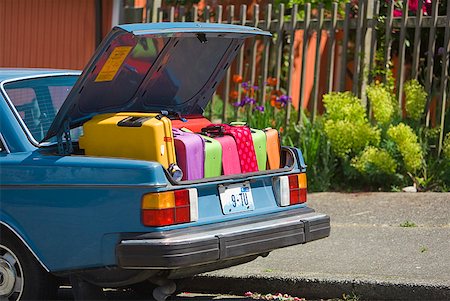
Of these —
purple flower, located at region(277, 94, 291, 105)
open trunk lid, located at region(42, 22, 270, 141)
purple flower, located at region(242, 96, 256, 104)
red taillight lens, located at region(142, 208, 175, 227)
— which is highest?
open trunk lid, located at region(42, 22, 270, 141)

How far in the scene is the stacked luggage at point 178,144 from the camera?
5.44 metres

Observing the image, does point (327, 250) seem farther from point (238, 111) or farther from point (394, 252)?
point (238, 111)

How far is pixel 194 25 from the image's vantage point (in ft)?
19.3

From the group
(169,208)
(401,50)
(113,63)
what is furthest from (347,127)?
(169,208)

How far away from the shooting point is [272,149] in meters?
6.25

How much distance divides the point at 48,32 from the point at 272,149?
6.37 meters

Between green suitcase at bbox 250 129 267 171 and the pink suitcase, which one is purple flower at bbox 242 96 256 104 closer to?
green suitcase at bbox 250 129 267 171

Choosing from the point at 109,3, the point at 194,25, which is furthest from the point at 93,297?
the point at 109,3

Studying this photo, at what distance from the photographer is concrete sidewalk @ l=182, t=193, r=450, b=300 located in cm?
615

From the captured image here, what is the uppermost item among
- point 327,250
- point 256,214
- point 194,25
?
point 194,25

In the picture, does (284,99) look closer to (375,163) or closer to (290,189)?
(375,163)

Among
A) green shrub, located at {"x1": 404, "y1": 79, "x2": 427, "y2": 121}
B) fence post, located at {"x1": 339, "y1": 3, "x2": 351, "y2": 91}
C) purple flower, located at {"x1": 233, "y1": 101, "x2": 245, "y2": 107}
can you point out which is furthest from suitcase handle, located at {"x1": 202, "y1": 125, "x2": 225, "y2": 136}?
fence post, located at {"x1": 339, "y1": 3, "x2": 351, "y2": 91}

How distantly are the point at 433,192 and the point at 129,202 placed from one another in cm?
437

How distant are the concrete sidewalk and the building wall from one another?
452cm
